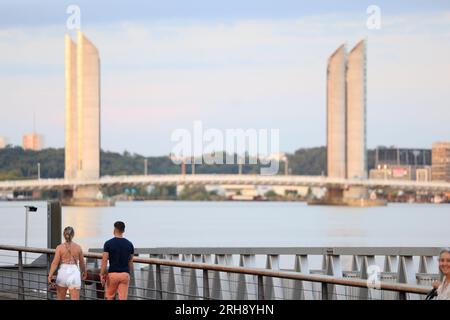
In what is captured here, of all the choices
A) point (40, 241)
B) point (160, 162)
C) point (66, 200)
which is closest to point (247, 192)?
point (160, 162)

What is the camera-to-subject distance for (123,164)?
141m

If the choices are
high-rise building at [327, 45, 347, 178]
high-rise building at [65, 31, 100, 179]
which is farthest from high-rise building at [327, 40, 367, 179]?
high-rise building at [65, 31, 100, 179]

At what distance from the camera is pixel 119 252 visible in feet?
38.5

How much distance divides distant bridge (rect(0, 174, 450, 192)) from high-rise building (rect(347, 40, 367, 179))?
1.91m

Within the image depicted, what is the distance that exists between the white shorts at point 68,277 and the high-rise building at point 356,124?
104291 mm

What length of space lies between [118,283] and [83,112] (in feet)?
332

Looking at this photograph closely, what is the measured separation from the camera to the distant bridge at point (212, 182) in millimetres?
101731

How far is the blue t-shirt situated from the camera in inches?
461

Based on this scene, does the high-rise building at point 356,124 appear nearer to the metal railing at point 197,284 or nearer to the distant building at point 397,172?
the distant building at point 397,172

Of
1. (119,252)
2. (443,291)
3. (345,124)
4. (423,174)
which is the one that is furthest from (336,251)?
(423,174)

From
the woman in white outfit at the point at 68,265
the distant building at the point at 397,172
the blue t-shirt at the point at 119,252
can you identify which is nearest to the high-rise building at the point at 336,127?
the distant building at the point at 397,172

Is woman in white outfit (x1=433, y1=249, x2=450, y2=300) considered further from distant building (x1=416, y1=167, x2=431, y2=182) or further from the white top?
distant building (x1=416, y1=167, x2=431, y2=182)

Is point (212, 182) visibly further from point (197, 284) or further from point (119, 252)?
point (119, 252)
